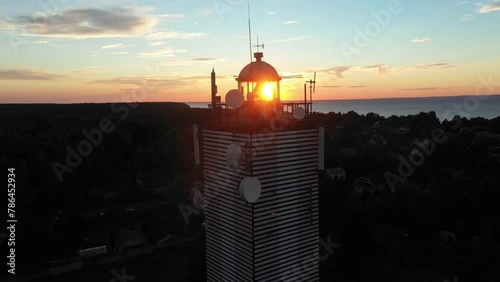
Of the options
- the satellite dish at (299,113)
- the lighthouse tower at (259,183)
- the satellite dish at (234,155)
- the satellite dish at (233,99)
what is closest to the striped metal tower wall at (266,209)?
the lighthouse tower at (259,183)

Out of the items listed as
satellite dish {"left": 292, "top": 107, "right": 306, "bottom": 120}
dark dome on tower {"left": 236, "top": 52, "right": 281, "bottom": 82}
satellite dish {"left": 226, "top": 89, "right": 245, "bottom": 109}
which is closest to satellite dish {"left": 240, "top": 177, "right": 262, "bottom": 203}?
satellite dish {"left": 226, "top": 89, "right": 245, "bottom": 109}

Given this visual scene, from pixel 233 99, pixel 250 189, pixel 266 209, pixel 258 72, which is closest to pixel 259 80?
pixel 258 72

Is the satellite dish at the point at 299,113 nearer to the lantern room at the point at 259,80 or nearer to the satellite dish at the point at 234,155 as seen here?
the lantern room at the point at 259,80

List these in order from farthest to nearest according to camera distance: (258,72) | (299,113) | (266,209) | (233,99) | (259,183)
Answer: (258,72) < (299,113) < (233,99) < (266,209) < (259,183)

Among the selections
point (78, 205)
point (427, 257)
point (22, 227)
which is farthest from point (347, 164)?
point (22, 227)

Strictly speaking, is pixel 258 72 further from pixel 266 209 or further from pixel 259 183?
pixel 266 209

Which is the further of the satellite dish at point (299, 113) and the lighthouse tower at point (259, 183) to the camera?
the satellite dish at point (299, 113)

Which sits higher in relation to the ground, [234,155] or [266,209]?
[234,155]

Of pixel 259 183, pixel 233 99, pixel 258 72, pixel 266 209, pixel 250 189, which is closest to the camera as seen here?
pixel 250 189
